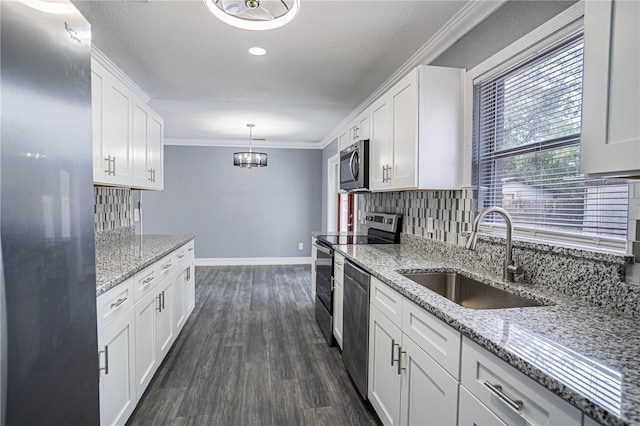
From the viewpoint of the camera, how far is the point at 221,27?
232cm

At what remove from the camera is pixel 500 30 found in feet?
6.26

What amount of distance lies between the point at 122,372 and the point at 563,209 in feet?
7.38

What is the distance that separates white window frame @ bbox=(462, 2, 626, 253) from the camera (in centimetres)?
144

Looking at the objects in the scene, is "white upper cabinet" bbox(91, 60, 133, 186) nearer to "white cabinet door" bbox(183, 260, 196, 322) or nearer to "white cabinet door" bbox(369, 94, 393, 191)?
"white cabinet door" bbox(183, 260, 196, 322)

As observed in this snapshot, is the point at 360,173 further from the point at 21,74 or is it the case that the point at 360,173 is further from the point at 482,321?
the point at 21,74

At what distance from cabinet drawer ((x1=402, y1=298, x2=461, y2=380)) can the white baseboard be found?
5516mm

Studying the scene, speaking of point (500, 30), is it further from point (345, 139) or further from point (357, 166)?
point (345, 139)

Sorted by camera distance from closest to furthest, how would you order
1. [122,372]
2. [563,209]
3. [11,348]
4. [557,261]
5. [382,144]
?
[11,348] < [557,261] < [563,209] < [122,372] < [382,144]

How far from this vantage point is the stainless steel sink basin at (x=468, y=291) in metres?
1.54

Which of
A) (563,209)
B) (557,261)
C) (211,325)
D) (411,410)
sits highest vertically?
(563,209)

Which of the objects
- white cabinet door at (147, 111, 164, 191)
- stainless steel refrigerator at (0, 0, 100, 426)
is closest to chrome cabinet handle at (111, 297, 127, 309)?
stainless steel refrigerator at (0, 0, 100, 426)

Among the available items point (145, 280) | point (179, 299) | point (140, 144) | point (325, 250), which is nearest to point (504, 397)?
point (145, 280)

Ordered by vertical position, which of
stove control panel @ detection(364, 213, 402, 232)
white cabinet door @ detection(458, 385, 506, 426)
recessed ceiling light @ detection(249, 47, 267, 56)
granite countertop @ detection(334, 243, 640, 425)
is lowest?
white cabinet door @ detection(458, 385, 506, 426)

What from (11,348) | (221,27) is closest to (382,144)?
(221,27)
